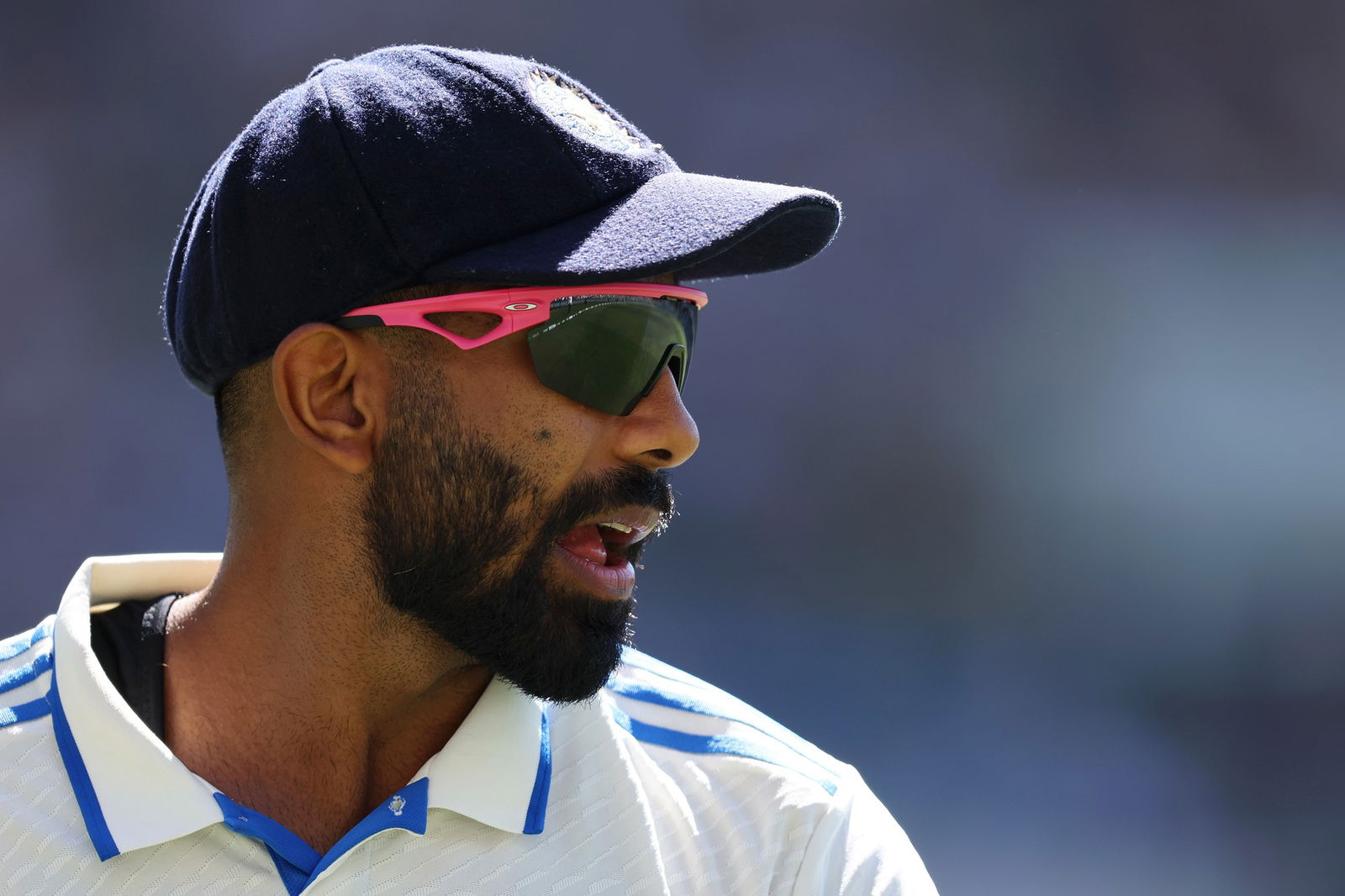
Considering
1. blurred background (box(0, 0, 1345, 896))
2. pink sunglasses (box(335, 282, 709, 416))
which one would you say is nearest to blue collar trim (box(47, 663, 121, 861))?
pink sunglasses (box(335, 282, 709, 416))

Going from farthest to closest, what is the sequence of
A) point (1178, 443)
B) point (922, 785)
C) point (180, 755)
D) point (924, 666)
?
point (1178, 443)
point (924, 666)
point (922, 785)
point (180, 755)

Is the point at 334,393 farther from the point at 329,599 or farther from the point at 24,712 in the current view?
the point at 24,712

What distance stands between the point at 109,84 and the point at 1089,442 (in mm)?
3341

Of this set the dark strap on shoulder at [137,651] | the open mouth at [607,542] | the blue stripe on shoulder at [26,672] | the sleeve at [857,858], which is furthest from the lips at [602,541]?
the blue stripe on shoulder at [26,672]

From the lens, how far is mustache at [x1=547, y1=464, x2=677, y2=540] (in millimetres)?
1588

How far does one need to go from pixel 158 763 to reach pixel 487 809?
0.35m

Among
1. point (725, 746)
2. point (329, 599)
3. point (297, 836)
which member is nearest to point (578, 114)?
point (329, 599)

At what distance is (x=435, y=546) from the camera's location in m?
1.56

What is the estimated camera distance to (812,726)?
12.9 ft

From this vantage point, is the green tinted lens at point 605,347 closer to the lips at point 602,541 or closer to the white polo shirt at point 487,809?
the lips at point 602,541

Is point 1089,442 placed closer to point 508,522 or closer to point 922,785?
point 922,785

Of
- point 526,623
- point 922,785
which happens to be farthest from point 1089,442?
point 526,623

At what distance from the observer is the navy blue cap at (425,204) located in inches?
58.2

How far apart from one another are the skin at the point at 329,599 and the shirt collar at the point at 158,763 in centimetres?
9
